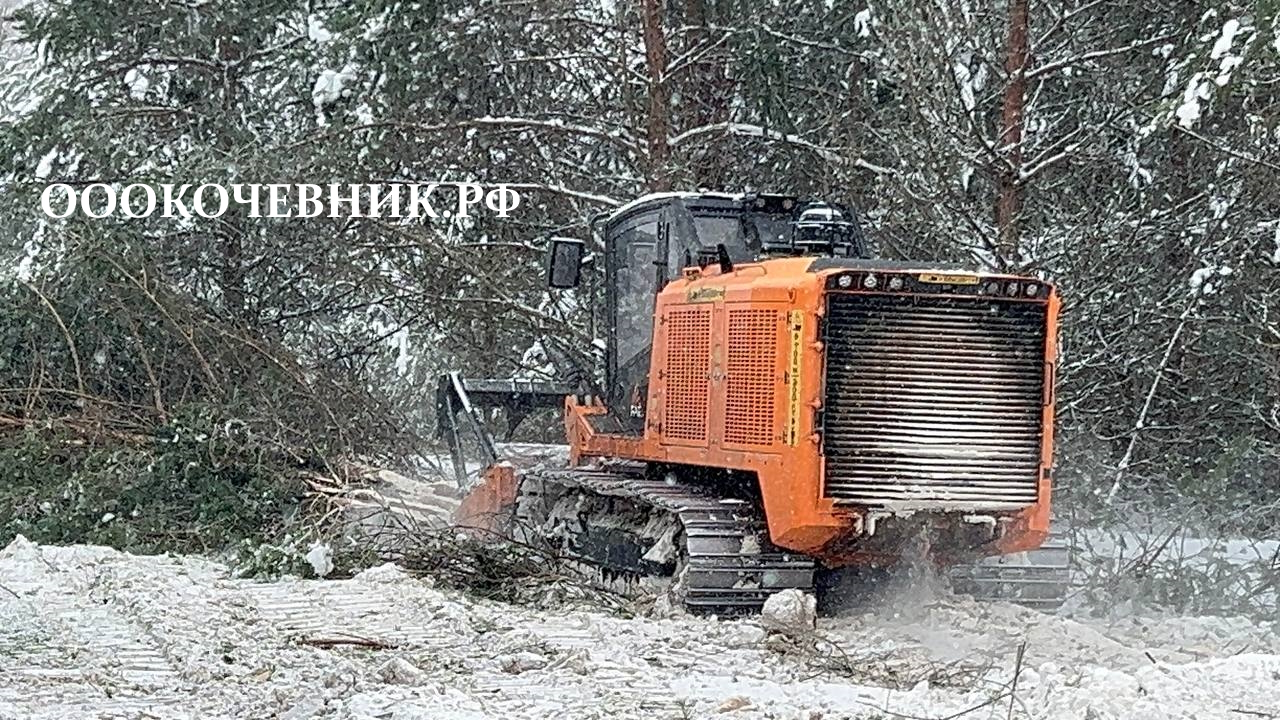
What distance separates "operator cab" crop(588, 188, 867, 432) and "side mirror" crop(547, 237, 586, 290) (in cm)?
44

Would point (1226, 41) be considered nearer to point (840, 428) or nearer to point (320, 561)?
point (840, 428)

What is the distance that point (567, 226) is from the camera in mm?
16750

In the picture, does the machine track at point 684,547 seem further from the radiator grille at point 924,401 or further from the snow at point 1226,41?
the snow at point 1226,41

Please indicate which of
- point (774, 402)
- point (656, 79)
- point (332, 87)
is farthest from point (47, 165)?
point (774, 402)

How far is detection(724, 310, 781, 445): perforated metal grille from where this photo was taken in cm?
897

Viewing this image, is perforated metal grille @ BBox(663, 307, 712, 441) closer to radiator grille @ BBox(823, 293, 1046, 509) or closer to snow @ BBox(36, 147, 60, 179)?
radiator grille @ BBox(823, 293, 1046, 509)

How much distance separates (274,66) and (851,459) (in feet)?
39.7

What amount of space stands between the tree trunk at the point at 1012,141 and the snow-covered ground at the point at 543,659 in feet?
12.4

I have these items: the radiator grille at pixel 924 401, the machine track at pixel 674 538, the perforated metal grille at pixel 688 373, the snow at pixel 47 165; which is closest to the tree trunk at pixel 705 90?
the machine track at pixel 674 538

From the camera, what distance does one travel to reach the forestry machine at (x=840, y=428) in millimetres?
8727

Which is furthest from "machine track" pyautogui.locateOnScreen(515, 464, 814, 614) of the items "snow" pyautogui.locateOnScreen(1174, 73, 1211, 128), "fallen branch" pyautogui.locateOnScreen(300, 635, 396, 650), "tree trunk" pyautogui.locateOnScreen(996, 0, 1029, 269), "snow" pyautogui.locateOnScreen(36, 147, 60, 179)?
"snow" pyautogui.locateOnScreen(36, 147, 60, 179)

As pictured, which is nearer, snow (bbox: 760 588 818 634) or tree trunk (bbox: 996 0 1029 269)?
snow (bbox: 760 588 818 634)

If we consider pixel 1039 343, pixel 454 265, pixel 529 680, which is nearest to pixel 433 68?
pixel 454 265

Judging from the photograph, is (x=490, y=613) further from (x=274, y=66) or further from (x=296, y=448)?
(x=274, y=66)
